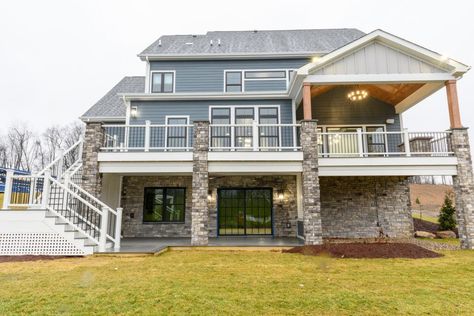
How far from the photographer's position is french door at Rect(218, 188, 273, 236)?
12.1 meters

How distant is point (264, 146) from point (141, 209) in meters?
5.88

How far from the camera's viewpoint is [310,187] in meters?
9.20

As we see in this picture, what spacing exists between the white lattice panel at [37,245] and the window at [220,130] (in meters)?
6.44

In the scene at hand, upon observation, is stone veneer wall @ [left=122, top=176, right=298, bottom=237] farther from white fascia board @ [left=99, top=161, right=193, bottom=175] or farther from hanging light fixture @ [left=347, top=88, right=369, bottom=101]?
hanging light fixture @ [left=347, top=88, right=369, bottom=101]

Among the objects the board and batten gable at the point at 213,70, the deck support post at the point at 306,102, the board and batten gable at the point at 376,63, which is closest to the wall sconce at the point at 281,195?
the deck support post at the point at 306,102

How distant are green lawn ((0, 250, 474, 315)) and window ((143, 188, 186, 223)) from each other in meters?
4.74

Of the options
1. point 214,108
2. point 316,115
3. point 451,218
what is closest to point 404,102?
point 316,115

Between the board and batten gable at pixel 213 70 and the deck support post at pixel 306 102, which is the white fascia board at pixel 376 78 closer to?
the deck support post at pixel 306 102

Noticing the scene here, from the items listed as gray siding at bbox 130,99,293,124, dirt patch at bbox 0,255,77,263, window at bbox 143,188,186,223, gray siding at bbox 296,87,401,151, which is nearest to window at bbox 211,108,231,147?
gray siding at bbox 130,99,293,124

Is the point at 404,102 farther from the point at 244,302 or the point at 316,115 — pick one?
the point at 244,302

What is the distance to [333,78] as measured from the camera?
33.1 feet

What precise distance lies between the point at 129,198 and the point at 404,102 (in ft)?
40.7

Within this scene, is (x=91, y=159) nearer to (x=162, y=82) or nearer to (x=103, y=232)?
(x=103, y=232)

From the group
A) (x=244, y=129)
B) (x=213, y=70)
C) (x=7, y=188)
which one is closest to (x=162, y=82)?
(x=213, y=70)
